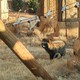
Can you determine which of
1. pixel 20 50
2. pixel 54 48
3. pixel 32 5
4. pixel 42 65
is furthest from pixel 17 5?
pixel 20 50

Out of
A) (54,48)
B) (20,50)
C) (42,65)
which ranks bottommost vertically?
(42,65)

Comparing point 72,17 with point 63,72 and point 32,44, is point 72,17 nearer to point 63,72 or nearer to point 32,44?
point 32,44

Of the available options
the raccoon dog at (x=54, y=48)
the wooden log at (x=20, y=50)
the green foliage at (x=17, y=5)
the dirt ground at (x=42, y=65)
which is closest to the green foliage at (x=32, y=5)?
the green foliage at (x=17, y=5)

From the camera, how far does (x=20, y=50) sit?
5.79 meters

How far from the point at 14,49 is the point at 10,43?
0.13m

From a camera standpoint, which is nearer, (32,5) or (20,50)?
(20,50)

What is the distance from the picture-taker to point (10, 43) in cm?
573

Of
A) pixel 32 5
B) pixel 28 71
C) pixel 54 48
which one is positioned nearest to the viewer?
pixel 28 71

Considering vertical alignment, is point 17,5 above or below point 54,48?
below

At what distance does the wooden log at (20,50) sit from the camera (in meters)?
5.72

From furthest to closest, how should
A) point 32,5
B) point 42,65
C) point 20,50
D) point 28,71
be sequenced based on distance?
point 32,5
point 42,65
point 28,71
point 20,50

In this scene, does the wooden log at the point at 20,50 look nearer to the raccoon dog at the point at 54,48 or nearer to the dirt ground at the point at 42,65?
the dirt ground at the point at 42,65

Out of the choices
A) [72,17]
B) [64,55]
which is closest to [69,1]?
[72,17]

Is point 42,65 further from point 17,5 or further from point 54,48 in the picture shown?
point 17,5
